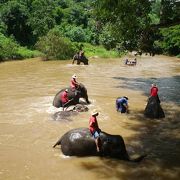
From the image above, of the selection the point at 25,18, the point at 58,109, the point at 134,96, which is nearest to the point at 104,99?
the point at 134,96

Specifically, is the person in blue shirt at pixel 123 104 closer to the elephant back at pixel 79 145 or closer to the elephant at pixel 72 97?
the elephant at pixel 72 97

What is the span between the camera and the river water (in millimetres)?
11219

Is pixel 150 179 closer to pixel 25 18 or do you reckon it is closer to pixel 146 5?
pixel 146 5

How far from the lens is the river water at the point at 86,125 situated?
11219mm

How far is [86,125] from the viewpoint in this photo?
1547 cm

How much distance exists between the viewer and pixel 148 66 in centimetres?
3600

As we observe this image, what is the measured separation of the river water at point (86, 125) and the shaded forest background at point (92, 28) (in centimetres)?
271

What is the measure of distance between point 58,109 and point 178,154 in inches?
276

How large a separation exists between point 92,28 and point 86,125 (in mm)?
8708

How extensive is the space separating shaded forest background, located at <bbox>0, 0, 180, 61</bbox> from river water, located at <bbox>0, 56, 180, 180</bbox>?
2710 mm

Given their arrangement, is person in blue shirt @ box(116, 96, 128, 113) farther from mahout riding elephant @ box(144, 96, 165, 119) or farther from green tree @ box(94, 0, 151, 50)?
green tree @ box(94, 0, 151, 50)

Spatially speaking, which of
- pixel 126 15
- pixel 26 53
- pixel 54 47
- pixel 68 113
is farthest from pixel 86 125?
pixel 26 53

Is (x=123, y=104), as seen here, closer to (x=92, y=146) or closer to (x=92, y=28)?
(x=92, y=146)

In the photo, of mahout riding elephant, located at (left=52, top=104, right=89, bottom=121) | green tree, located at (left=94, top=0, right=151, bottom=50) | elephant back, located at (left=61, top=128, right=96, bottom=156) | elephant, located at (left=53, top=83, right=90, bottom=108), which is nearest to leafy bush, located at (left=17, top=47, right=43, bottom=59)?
elephant, located at (left=53, top=83, right=90, bottom=108)
